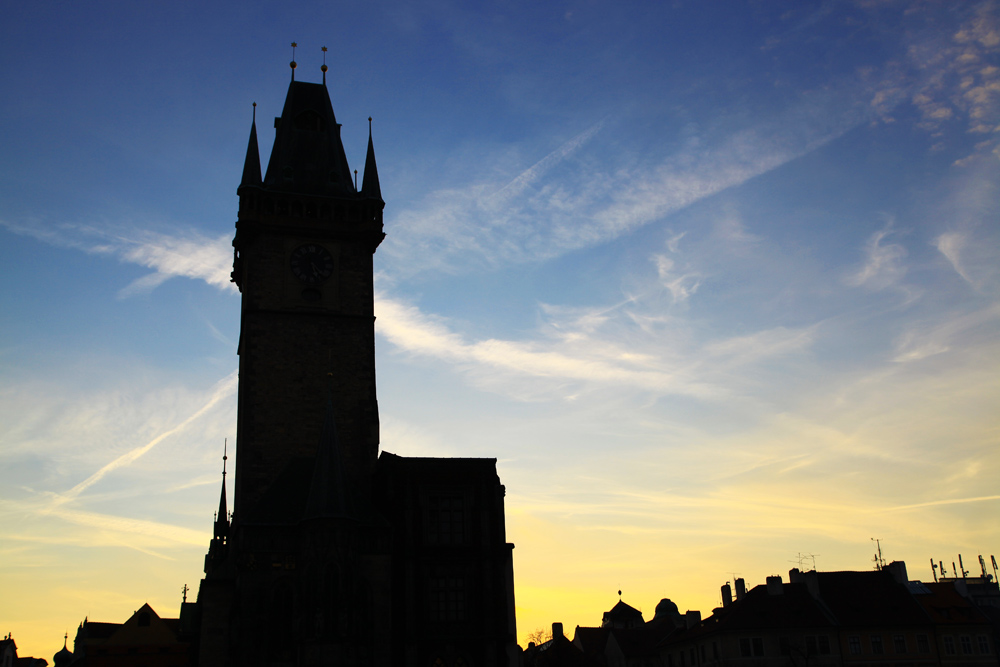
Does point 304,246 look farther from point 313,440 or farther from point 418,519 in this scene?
point 418,519

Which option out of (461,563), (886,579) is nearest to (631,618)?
Result: (886,579)

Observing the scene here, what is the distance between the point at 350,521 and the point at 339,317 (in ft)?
44.9

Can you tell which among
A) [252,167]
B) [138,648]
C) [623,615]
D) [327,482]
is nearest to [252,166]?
[252,167]

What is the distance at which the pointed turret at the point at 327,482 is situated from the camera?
143 feet

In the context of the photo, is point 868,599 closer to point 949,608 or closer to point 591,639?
point 949,608

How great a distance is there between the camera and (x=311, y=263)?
54.0m

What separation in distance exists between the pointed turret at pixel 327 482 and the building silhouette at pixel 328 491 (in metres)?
0.07

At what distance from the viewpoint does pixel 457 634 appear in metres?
45.5

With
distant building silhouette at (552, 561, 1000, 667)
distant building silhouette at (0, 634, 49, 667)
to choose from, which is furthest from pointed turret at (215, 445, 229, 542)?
distant building silhouette at (0, 634, 49, 667)

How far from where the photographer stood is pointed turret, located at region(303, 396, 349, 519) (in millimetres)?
43500

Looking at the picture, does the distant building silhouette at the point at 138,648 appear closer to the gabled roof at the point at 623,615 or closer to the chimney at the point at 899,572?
the gabled roof at the point at 623,615

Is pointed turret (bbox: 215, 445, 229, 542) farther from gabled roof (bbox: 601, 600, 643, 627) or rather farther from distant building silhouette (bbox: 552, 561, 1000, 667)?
gabled roof (bbox: 601, 600, 643, 627)

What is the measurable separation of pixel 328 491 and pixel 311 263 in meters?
15.5

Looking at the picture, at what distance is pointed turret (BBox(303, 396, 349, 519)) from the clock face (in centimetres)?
1040
